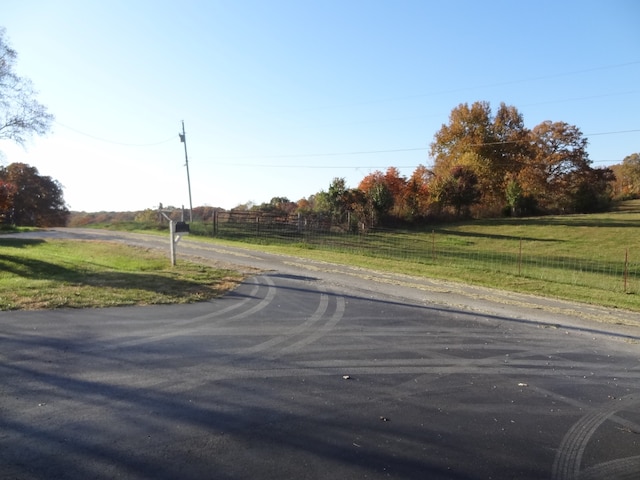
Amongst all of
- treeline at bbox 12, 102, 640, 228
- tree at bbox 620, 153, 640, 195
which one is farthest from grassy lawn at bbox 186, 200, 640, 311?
tree at bbox 620, 153, 640, 195

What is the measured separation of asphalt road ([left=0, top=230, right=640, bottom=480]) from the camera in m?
3.65

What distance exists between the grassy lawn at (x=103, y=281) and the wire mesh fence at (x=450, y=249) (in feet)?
32.9

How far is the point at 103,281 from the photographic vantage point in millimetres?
11555

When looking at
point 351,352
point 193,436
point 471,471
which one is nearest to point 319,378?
point 351,352

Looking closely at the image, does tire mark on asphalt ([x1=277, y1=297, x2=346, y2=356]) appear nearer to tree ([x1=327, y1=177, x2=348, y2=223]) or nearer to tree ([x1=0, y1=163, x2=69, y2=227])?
tree ([x1=327, y1=177, x2=348, y2=223])

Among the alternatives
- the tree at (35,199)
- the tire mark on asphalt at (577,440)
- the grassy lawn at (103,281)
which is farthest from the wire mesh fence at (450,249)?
the tree at (35,199)

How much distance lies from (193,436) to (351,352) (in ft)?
10.3

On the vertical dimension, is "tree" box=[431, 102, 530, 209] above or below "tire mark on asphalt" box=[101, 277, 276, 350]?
above

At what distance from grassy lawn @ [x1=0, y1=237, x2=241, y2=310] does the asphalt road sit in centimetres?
98

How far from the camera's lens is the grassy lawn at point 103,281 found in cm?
928

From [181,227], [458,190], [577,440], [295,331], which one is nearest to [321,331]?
[295,331]

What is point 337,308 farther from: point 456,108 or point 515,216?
point 456,108

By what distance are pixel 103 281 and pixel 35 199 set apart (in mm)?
49845

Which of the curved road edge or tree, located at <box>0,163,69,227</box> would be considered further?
tree, located at <box>0,163,69,227</box>
